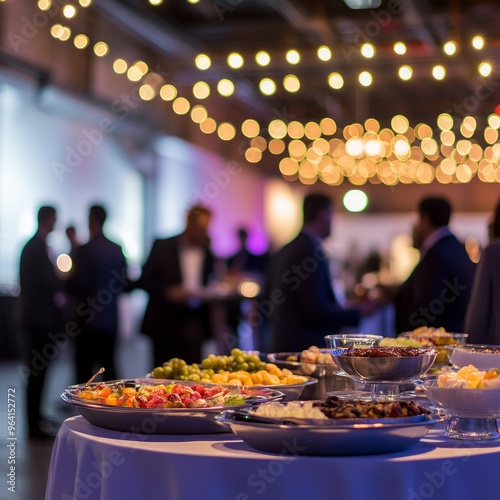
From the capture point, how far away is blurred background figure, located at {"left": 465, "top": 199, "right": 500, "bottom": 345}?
11.1 feet

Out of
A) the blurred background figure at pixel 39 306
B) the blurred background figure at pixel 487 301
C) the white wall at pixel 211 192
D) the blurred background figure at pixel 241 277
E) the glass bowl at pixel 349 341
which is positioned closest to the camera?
the glass bowl at pixel 349 341

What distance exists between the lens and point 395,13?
10.9 metres

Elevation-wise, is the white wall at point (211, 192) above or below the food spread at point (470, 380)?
above

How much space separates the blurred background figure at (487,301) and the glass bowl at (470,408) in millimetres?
1320

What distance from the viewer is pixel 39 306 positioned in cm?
626

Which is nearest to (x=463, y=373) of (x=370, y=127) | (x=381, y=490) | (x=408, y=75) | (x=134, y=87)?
(x=381, y=490)

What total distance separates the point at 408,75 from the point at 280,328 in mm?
3132

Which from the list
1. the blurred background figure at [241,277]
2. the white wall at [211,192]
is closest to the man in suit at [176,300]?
the blurred background figure at [241,277]

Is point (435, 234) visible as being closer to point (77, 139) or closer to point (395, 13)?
point (395, 13)

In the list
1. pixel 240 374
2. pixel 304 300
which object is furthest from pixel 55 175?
pixel 240 374

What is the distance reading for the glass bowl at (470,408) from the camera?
6.70 ft

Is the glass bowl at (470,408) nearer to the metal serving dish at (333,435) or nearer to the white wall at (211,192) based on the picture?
the metal serving dish at (333,435)

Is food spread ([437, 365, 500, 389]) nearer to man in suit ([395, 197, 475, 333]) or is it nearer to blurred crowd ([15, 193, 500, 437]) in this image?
blurred crowd ([15, 193, 500, 437])

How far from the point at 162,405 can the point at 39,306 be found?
4.27 meters
